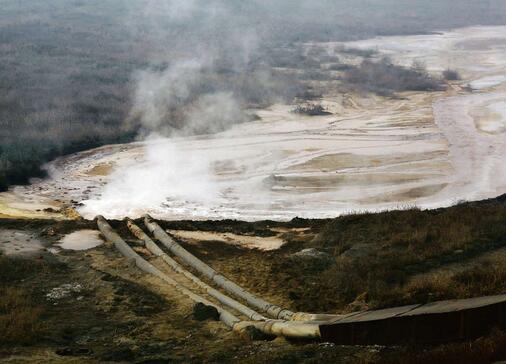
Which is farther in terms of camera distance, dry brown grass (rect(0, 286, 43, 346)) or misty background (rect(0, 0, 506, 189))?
→ misty background (rect(0, 0, 506, 189))

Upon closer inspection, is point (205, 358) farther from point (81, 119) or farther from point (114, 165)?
point (81, 119)

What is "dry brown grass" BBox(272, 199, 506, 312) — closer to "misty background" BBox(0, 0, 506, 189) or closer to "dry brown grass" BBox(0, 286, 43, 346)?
"dry brown grass" BBox(0, 286, 43, 346)

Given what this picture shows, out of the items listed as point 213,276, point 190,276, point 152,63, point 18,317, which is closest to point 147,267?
point 190,276

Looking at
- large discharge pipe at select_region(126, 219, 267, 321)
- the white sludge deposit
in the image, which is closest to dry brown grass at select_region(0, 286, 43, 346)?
large discharge pipe at select_region(126, 219, 267, 321)

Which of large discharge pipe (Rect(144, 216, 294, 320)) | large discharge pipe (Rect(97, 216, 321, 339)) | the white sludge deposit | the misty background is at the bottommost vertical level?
the white sludge deposit

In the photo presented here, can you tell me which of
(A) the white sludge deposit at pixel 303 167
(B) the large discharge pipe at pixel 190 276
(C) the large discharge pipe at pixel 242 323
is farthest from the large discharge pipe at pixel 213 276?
(A) the white sludge deposit at pixel 303 167

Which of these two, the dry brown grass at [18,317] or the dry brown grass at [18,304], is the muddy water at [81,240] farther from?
the dry brown grass at [18,317]

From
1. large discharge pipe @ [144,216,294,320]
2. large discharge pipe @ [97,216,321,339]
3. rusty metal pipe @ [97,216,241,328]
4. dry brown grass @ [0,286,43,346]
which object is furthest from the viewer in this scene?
large discharge pipe @ [144,216,294,320]
